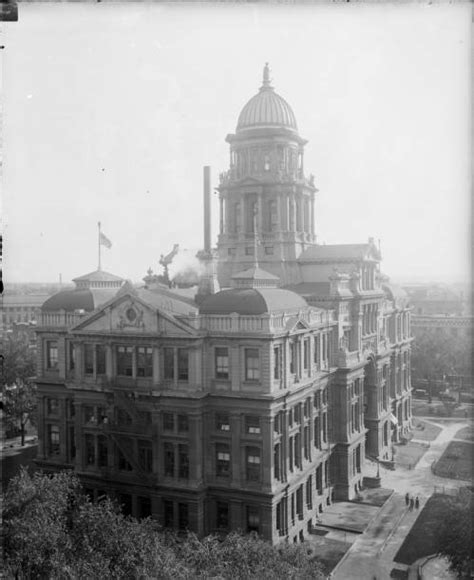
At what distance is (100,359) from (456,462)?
128ft

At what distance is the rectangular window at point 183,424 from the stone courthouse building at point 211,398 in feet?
0.30

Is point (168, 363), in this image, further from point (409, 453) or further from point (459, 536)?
point (409, 453)

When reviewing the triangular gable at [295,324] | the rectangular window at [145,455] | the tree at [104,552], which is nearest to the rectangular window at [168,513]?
the rectangular window at [145,455]

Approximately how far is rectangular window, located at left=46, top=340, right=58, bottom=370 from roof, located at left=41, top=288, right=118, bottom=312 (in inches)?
116

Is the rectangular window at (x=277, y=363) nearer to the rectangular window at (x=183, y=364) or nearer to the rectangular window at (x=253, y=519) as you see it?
the rectangular window at (x=183, y=364)

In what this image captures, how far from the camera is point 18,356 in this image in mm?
88188

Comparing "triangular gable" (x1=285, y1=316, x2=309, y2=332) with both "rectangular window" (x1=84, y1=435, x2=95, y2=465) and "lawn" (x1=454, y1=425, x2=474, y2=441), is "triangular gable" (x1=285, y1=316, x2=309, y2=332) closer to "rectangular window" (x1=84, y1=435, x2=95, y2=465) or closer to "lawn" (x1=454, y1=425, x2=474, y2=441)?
"rectangular window" (x1=84, y1=435, x2=95, y2=465)

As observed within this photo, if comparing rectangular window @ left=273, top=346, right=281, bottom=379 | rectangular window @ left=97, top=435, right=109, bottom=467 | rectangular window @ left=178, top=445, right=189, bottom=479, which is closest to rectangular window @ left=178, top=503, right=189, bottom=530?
rectangular window @ left=178, top=445, right=189, bottom=479

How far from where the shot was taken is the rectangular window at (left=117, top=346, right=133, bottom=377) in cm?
4628

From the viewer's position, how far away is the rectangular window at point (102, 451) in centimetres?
4747

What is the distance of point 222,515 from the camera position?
44.4 m

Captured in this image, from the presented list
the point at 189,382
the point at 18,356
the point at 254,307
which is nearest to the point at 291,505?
the point at 189,382

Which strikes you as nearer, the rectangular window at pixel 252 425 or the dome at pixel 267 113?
the rectangular window at pixel 252 425

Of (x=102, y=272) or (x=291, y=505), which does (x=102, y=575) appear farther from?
(x=102, y=272)
